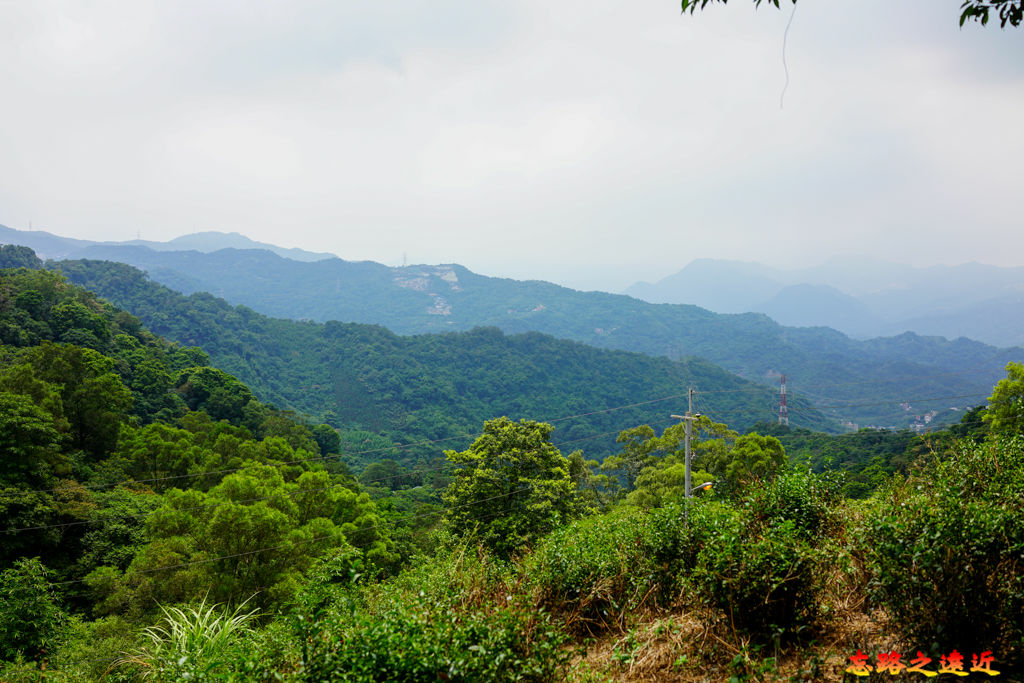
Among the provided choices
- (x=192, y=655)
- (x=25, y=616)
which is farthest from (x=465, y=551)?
(x=25, y=616)

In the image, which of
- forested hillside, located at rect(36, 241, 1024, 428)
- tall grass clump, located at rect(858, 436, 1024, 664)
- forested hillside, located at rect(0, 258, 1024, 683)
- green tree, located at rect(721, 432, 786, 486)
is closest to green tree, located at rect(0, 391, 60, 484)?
forested hillside, located at rect(0, 258, 1024, 683)

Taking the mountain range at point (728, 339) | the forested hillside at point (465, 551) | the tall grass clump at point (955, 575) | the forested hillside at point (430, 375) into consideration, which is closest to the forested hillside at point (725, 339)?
the mountain range at point (728, 339)

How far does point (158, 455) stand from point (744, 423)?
245ft

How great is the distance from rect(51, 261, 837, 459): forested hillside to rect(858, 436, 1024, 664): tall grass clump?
60660 millimetres

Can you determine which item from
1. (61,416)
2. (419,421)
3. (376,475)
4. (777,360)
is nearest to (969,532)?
(61,416)

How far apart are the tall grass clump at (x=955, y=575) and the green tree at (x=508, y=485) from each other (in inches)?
445

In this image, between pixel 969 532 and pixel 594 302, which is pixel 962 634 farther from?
pixel 594 302

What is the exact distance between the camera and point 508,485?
15094mm

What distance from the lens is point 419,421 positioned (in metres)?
71.3

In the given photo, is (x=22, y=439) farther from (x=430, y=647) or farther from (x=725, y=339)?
(x=725, y=339)

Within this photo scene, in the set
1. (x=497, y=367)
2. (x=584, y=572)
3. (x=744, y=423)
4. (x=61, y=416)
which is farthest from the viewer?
(x=497, y=367)

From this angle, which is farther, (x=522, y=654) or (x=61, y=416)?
(x=61, y=416)

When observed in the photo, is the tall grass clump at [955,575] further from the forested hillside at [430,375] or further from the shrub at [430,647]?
the forested hillside at [430,375]

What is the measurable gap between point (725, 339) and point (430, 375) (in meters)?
102
